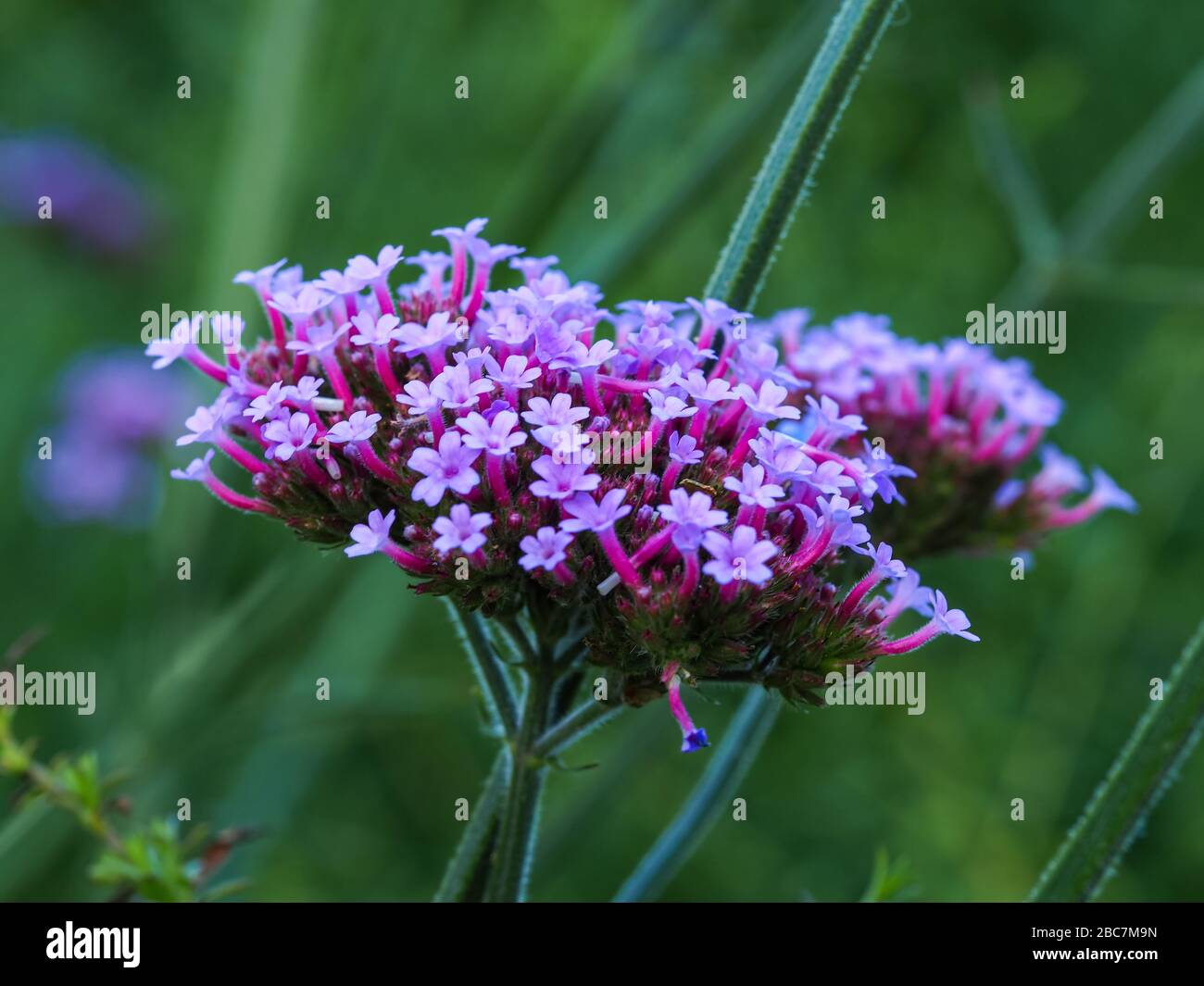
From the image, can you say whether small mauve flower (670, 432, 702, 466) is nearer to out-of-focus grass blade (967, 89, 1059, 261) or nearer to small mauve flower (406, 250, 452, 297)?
small mauve flower (406, 250, 452, 297)

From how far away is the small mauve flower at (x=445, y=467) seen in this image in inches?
55.3

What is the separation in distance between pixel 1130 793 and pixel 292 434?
4.17 ft

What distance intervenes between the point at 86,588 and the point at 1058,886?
4.31m

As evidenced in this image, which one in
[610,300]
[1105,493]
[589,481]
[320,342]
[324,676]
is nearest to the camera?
[589,481]

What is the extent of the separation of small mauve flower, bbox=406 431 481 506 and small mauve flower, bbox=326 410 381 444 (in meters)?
0.07

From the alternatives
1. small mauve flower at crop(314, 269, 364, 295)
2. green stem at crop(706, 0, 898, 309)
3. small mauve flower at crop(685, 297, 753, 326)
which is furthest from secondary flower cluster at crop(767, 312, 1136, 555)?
small mauve flower at crop(314, 269, 364, 295)

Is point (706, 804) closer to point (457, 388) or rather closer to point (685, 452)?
point (685, 452)

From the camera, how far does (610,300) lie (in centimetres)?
416

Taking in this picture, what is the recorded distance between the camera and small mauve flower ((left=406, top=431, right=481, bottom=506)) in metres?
1.40

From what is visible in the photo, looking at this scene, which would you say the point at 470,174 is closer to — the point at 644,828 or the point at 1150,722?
the point at 644,828

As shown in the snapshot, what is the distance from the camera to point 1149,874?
4453 mm

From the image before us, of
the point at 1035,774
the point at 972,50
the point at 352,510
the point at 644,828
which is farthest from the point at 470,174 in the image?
the point at 352,510

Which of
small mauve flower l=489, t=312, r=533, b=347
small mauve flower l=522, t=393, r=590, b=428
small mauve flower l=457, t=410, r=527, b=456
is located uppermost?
small mauve flower l=489, t=312, r=533, b=347

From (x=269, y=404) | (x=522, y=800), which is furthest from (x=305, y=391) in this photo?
(x=522, y=800)
